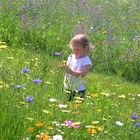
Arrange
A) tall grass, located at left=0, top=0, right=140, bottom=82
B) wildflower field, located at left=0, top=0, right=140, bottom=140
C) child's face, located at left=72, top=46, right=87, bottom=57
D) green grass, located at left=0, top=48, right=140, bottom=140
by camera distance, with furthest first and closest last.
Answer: tall grass, located at left=0, top=0, right=140, bottom=82 < child's face, located at left=72, top=46, right=87, bottom=57 < wildflower field, located at left=0, top=0, right=140, bottom=140 < green grass, located at left=0, top=48, right=140, bottom=140

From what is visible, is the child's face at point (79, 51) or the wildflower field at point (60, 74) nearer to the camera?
the wildflower field at point (60, 74)

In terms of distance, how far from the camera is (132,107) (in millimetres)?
4848

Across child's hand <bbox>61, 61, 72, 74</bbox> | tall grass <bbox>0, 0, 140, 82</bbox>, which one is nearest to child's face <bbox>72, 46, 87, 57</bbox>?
child's hand <bbox>61, 61, 72, 74</bbox>

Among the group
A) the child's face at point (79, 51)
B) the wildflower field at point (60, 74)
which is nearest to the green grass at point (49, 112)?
the wildflower field at point (60, 74)

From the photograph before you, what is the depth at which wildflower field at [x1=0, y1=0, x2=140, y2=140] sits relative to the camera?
11.4 ft

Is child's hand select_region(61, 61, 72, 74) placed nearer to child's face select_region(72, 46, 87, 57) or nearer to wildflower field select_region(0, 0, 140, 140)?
wildflower field select_region(0, 0, 140, 140)

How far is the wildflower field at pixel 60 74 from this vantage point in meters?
3.48

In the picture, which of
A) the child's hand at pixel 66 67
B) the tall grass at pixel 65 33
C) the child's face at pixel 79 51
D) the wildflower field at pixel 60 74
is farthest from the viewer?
the tall grass at pixel 65 33

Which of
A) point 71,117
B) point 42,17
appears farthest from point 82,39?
point 42,17

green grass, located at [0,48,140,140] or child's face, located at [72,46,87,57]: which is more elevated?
child's face, located at [72,46,87,57]

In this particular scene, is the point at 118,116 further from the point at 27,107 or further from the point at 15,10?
the point at 15,10

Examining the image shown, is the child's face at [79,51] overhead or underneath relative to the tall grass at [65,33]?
overhead

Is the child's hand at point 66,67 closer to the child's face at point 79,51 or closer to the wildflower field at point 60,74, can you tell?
the wildflower field at point 60,74

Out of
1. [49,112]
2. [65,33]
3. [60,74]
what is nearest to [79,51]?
[60,74]
